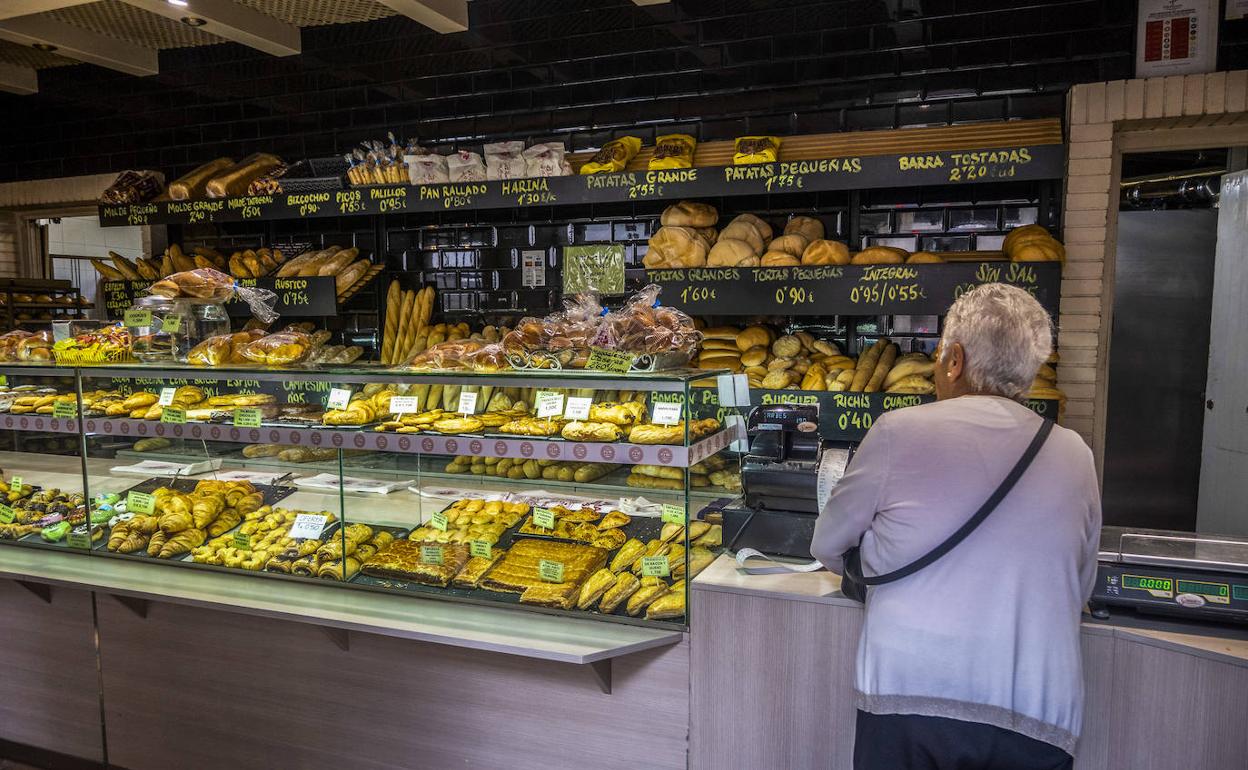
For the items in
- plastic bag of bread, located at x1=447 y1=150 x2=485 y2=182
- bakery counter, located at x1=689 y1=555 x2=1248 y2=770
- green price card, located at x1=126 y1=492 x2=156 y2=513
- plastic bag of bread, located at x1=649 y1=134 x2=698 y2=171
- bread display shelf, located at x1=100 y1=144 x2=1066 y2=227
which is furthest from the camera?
plastic bag of bread, located at x1=447 y1=150 x2=485 y2=182

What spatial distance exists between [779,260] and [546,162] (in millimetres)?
1249

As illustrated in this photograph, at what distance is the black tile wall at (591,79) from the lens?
11.5 ft

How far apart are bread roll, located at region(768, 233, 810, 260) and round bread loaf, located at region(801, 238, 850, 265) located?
0.05m

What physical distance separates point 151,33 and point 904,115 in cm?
432

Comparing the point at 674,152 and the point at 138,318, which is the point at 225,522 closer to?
the point at 138,318

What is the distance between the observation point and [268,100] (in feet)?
16.5

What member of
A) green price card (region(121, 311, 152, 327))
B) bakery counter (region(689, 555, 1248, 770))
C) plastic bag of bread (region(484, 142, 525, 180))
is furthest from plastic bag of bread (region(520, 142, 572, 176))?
bakery counter (region(689, 555, 1248, 770))

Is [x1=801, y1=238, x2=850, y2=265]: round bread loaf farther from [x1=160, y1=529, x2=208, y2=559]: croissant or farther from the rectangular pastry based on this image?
[x1=160, y1=529, x2=208, y2=559]: croissant

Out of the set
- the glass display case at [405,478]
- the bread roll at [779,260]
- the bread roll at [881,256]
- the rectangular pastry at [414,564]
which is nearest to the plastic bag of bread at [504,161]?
the bread roll at [779,260]

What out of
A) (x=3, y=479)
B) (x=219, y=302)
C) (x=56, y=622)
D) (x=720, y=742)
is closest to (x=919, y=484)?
(x=720, y=742)

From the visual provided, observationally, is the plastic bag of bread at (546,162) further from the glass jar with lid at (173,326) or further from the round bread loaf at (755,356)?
the glass jar with lid at (173,326)

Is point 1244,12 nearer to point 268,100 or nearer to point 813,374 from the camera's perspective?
point 813,374

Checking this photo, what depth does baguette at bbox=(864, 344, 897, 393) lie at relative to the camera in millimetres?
3320

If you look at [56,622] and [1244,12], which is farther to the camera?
[1244,12]
